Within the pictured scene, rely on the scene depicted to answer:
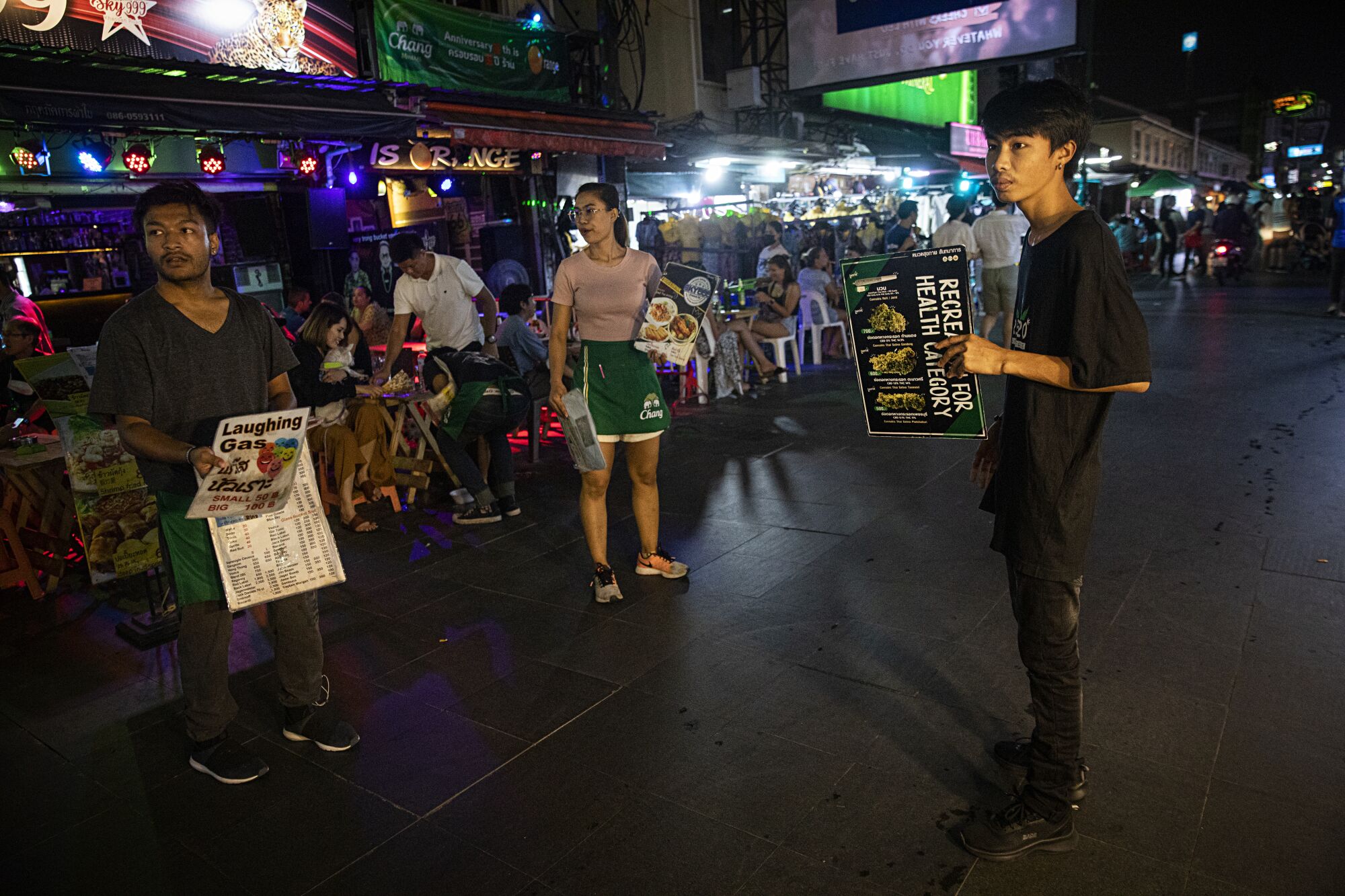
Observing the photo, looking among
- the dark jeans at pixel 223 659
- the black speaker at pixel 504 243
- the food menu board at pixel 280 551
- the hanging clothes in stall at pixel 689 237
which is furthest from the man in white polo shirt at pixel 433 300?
the hanging clothes in stall at pixel 689 237

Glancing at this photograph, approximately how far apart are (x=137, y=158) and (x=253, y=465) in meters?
7.66

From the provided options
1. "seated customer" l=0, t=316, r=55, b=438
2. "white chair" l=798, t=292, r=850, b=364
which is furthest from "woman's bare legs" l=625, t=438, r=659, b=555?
"white chair" l=798, t=292, r=850, b=364

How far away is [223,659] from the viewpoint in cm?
310

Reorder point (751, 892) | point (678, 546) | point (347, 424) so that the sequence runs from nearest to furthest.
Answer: point (751, 892), point (678, 546), point (347, 424)

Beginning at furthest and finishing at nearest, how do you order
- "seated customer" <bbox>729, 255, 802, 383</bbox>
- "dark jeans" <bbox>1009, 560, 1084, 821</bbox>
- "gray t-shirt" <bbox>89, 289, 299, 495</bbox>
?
"seated customer" <bbox>729, 255, 802, 383</bbox> → "gray t-shirt" <bbox>89, 289, 299, 495</bbox> → "dark jeans" <bbox>1009, 560, 1084, 821</bbox>

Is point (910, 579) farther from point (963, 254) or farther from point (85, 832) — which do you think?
point (85, 832)

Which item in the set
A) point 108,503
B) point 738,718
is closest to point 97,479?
point 108,503

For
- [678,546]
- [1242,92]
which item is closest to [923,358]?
[678,546]

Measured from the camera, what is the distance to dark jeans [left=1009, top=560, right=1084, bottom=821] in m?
2.40

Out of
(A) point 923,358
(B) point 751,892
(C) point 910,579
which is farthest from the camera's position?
(C) point 910,579

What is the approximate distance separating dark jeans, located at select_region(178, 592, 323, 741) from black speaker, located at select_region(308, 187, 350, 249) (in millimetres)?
9152

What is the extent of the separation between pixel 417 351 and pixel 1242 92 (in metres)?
73.1

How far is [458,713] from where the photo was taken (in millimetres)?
3479

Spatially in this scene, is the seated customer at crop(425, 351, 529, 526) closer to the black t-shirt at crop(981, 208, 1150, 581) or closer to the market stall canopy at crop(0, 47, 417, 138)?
the market stall canopy at crop(0, 47, 417, 138)
